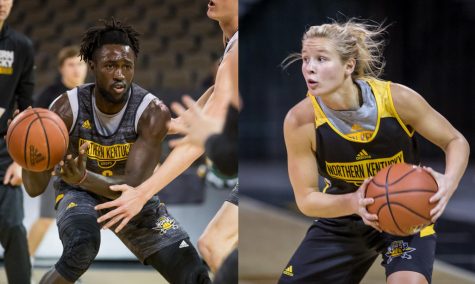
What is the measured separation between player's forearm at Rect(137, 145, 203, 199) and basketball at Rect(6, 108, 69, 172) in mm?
312

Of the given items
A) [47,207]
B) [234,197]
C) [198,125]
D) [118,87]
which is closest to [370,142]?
[234,197]

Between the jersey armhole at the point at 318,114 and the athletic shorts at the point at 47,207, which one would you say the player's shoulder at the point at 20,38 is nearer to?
the athletic shorts at the point at 47,207

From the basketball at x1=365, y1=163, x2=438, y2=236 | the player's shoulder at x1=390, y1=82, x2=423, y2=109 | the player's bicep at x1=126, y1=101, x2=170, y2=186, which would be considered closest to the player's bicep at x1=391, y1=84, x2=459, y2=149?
the player's shoulder at x1=390, y1=82, x2=423, y2=109

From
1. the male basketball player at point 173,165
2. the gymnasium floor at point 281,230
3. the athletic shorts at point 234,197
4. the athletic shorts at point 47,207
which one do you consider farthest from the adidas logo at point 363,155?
the athletic shorts at point 47,207

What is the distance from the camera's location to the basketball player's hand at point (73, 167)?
7.84 feet

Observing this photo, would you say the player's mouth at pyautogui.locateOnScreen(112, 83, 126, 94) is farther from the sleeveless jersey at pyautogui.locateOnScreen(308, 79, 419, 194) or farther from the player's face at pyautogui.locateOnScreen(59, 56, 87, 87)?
the sleeveless jersey at pyautogui.locateOnScreen(308, 79, 419, 194)

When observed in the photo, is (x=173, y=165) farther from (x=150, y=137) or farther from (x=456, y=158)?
(x=456, y=158)

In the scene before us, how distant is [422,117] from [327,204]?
1.41 feet

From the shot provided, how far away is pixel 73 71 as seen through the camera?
111 inches

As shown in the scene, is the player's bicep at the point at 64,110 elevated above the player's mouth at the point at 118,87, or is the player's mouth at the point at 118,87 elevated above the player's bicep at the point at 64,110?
the player's mouth at the point at 118,87

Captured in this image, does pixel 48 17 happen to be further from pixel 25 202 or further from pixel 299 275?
pixel 299 275

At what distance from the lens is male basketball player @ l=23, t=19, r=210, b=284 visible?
2529 millimetres

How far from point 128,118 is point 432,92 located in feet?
12.5

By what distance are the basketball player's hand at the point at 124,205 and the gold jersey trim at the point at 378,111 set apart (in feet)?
2.17
